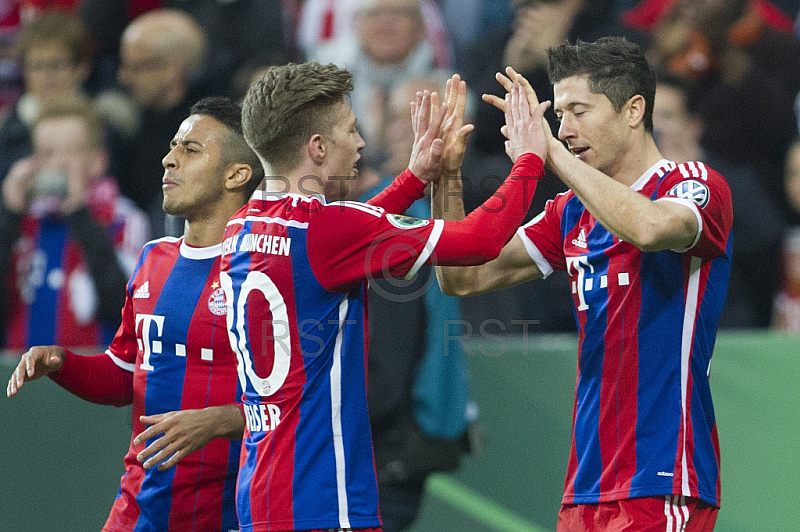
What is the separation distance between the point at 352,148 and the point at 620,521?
56.9 inches

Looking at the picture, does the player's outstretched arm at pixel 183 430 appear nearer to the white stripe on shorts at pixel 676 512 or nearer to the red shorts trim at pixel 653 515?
the red shorts trim at pixel 653 515

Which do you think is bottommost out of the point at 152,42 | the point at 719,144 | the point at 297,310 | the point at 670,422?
the point at 670,422

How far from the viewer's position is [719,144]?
7.24 m

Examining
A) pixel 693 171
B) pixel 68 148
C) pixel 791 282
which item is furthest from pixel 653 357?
pixel 68 148

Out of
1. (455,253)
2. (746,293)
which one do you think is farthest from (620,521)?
(746,293)

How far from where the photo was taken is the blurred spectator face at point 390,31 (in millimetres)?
7133

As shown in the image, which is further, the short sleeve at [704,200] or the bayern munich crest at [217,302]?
the bayern munich crest at [217,302]

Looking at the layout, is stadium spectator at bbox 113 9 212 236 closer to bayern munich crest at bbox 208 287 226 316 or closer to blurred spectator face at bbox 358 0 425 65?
blurred spectator face at bbox 358 0 425 65

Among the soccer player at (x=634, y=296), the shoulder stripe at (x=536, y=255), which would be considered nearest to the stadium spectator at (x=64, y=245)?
the shoulder stripe at (x=536, y=255)

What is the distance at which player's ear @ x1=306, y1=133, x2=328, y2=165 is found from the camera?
3359mm

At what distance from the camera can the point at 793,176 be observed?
7.14 metres

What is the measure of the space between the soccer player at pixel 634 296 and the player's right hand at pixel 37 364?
1779 millimetres

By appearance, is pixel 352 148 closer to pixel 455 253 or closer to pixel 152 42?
pixel 455 253

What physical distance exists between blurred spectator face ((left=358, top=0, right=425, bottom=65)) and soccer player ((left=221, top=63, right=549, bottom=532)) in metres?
3.81
